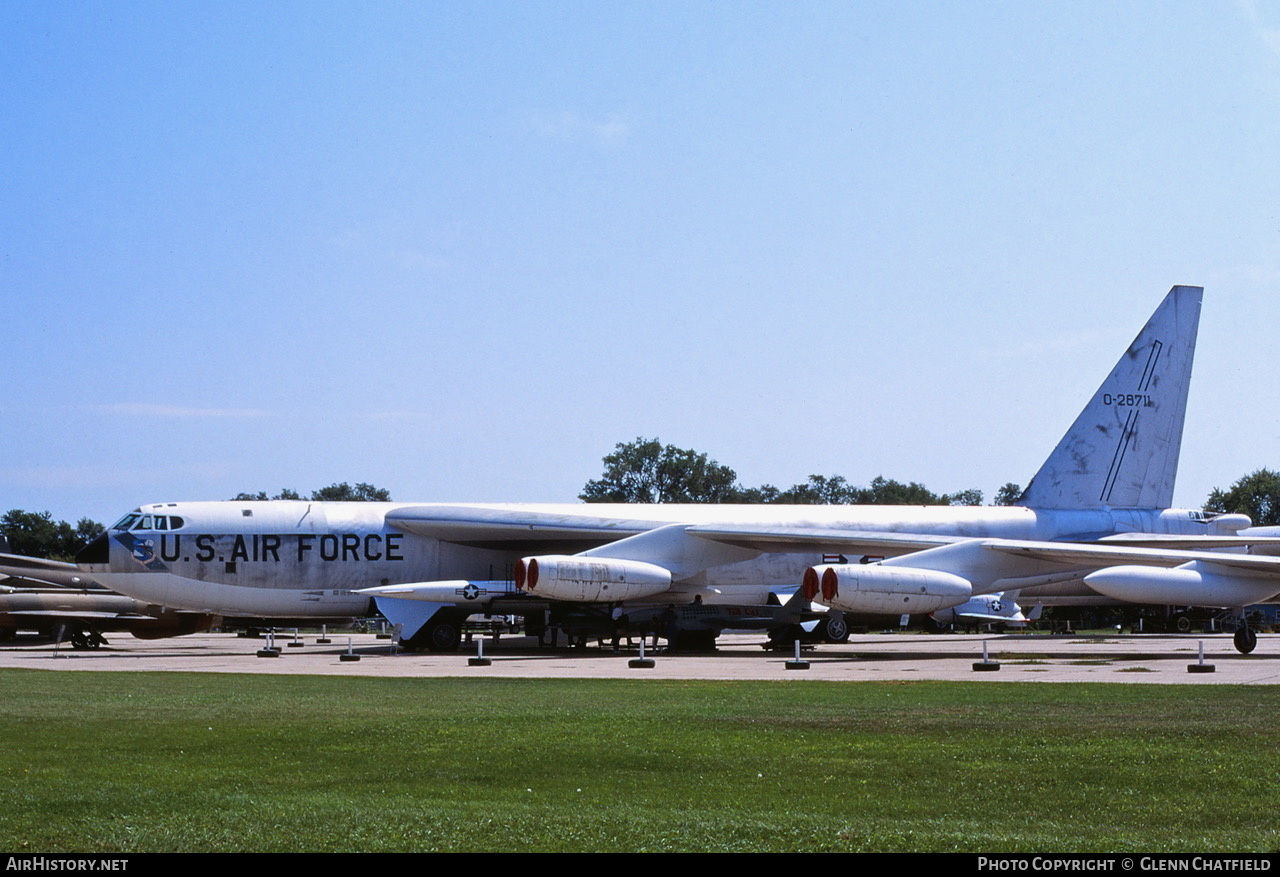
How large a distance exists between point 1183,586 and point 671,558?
1066cm

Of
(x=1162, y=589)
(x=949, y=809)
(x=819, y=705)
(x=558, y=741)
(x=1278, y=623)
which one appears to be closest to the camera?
(x=949, y=809)

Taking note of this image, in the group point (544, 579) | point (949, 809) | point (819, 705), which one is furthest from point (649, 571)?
point (949, 809)

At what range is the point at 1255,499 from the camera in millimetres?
111375

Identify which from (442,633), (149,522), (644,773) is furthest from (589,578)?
(644,773)

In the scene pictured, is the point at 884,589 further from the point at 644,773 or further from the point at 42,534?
the point at 42,534

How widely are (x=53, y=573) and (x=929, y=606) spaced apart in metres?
27.6

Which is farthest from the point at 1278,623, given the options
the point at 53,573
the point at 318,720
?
the point at 318,720

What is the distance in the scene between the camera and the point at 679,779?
9.13m

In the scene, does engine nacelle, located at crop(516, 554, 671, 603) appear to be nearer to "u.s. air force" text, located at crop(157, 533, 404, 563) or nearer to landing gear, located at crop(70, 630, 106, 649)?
"u.s. air force" text, located at crop(157, 533, 404, 563)

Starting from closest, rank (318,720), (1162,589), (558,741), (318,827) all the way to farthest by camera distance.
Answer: (318,827) → (558,741) → (318,720) → (1162,589)

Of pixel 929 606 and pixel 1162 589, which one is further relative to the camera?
pixel 929 606

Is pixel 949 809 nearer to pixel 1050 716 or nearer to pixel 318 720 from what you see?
pixel 1050 716

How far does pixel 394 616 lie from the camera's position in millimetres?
30734

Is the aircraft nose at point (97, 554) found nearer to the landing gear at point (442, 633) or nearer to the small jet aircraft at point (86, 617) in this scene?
the small jet aircraft at point (86, 617)
